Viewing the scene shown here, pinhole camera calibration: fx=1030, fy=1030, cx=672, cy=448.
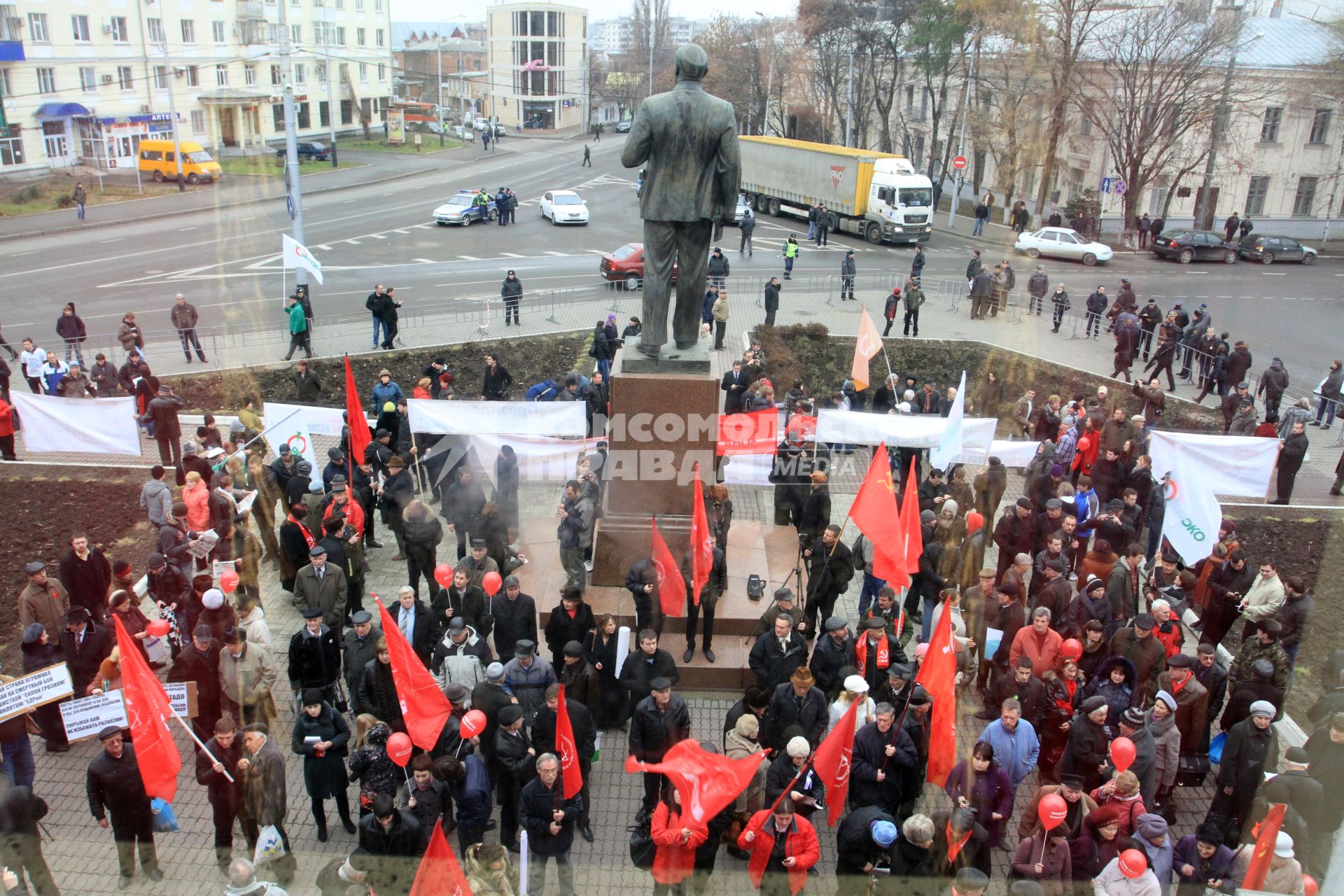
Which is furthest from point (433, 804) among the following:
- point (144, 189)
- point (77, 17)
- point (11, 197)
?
point (77, 17)

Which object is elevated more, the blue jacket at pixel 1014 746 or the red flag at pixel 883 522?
the red flag at pixel 883 522

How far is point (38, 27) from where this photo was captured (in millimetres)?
44250

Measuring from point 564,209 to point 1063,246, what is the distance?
18143mm

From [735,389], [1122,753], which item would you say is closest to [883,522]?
[1122,753]

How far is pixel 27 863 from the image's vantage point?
697 cm

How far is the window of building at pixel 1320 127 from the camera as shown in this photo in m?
41.1

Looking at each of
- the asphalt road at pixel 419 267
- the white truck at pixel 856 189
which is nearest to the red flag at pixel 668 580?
the asphalt road at pixel 419 267

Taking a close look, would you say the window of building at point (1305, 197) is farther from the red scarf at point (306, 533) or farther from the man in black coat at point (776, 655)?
the red scarf at point (306, 533)

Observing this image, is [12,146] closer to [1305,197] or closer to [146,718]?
[146,718]

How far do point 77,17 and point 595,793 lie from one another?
165ft

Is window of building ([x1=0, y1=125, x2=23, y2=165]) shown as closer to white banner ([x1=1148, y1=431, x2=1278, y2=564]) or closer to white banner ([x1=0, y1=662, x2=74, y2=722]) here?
white banner ([x1=0, y1=662, x2=74, y2=722])

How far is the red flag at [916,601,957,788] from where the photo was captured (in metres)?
7.50

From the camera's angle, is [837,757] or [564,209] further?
[564,209]

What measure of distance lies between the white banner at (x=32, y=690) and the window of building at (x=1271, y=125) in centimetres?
4623
